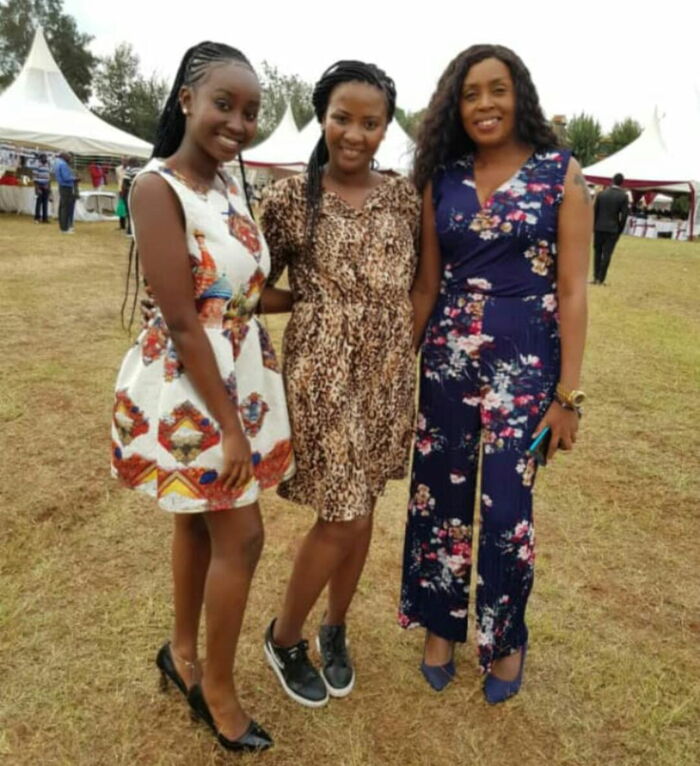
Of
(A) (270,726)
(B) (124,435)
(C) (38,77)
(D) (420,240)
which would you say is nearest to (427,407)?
(D) (420,240)

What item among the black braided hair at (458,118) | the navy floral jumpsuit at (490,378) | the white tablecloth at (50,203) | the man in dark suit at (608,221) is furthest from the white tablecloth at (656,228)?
the navy floral jumpsuit at (490,378)

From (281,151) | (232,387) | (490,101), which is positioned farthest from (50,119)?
(232,387)

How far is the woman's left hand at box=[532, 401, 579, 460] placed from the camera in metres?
1.92

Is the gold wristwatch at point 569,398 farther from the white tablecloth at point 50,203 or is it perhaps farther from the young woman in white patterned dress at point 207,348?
the white tablecloth at point 50,203

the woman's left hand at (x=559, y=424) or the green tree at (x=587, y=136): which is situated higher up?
the green tree at (x=587, y=136)

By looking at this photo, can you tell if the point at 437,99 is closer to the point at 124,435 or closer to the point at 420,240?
the point at 420,240

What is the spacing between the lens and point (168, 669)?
2.06 meters

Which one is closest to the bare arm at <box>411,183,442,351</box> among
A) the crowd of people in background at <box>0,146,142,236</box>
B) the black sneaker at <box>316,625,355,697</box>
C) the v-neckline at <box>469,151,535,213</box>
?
the v-neckline at <box>469,151,535,213</box>

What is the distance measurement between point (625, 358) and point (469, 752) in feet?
16.8

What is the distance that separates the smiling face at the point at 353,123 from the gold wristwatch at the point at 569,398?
874 millimetres

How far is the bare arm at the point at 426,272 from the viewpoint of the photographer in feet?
6.41

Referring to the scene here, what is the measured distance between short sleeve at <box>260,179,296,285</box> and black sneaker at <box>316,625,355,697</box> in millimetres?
1265

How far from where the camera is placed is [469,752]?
1.93 meters

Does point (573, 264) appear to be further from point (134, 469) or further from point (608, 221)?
point (608, 221)
